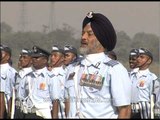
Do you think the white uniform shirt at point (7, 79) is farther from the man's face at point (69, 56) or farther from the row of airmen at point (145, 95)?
the row of airmen at point (145, 95)

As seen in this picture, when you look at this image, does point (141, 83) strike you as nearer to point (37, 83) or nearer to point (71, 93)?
point (37, 83)

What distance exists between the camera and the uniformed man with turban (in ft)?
10.7

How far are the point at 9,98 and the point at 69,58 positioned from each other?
3.94 ft

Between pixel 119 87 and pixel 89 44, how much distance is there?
38 cm

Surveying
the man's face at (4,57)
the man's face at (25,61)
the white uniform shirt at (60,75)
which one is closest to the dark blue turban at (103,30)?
the white uniform shirt at (60,75)

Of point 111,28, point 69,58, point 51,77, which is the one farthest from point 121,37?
point 111,28

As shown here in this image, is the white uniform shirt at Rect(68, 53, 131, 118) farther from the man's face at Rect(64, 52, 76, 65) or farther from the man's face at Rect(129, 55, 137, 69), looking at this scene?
the man's face at Rect(64, 52, 76, 65)

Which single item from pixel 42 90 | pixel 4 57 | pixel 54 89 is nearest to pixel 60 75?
pixel 54 89

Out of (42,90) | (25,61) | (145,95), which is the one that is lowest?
(145,95)

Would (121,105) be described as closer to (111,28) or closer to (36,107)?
(111,28)

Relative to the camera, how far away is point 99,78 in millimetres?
3320

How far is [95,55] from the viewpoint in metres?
3.40

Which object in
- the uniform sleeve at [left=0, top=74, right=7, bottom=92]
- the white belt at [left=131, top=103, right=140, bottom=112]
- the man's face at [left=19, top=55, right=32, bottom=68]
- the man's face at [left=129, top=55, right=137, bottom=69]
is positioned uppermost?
the man's face at [left=19, top=55, right=32, bottom=68]

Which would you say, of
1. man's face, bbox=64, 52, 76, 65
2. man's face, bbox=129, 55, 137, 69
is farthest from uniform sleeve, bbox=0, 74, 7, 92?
man's face, bbox=129, 55, 137, 69
